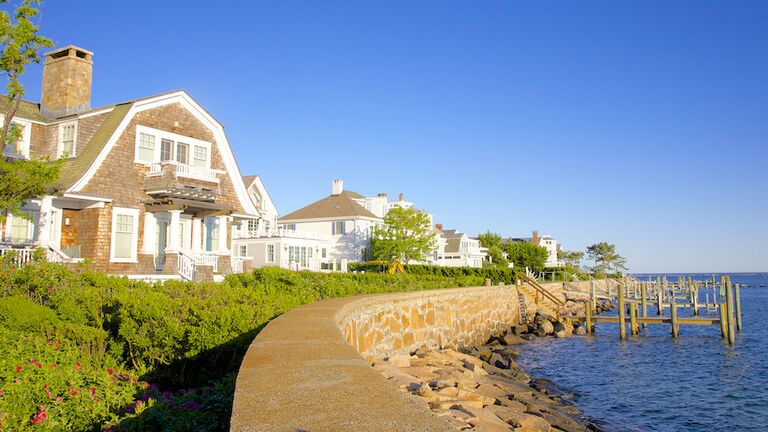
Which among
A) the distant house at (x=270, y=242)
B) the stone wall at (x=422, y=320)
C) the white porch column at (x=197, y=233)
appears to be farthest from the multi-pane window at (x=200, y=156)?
the distant house at (x=270, y=242)

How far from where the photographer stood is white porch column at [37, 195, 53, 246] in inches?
741

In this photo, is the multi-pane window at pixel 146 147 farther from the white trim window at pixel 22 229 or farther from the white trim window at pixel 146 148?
the white trim window at pixel 22 229

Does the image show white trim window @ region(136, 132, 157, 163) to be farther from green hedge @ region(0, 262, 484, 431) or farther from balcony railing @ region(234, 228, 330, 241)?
balcony railing @ region(234, 228, 330, 241)

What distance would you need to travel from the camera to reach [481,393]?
462 inches

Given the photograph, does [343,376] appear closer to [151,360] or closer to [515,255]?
[151,360]

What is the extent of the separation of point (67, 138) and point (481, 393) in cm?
1858

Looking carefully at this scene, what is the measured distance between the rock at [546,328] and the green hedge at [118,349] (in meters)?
20.8

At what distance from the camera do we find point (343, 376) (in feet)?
14.5

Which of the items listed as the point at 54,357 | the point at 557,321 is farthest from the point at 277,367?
the point at 557,321

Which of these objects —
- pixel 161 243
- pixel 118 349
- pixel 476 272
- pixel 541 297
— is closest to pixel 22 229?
pixel 161 243

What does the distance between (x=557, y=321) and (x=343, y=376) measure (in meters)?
31.2

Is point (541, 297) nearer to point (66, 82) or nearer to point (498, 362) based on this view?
point (498, 362)

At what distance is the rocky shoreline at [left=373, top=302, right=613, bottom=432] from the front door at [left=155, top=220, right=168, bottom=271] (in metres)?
11.9

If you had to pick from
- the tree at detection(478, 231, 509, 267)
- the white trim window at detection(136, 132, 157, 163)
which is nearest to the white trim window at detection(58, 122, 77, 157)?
the white trim window at detection(136, 132, 157, 163)
